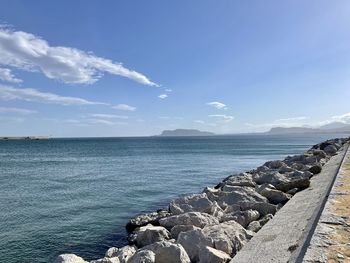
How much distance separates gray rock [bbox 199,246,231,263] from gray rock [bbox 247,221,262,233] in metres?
2.55

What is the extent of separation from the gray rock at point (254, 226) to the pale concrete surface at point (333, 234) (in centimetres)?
197

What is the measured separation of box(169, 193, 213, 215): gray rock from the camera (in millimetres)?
11920

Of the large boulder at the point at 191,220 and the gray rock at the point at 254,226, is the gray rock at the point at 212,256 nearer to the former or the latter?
the gray rock at the point at 254,226

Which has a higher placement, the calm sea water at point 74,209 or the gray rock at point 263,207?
the gray rock at point 263,207

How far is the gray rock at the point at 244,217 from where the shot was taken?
10453mm

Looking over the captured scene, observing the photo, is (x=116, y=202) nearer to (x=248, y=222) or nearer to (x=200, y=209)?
(x=200, y=209)

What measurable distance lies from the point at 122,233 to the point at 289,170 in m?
11.6

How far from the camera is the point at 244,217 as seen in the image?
418 inches

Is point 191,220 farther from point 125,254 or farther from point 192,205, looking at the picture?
point 125,254

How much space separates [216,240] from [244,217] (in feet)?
10.1

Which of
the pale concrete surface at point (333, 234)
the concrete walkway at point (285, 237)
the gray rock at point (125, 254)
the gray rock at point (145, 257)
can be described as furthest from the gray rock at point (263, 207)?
the gray rock at point (145, 257)

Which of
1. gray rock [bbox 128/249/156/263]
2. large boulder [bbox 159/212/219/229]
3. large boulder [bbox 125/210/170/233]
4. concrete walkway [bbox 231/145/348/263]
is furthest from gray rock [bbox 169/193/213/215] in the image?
gray rock [bbox 128/249/156/263]

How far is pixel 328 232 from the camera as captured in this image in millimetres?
6387

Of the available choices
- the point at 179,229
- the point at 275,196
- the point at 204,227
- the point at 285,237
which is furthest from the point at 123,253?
the point at 275,196
